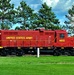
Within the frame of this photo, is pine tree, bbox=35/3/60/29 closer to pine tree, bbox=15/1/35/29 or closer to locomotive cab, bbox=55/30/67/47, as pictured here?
pine tree, bbox=15/1/35/29

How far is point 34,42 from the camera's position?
1633 inches

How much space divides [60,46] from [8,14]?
26.8 m

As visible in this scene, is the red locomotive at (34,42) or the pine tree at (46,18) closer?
the red locomotive at (34,42)

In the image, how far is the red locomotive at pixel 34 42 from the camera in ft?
133

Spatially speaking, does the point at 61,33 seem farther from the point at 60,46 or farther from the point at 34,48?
the point at 34,48

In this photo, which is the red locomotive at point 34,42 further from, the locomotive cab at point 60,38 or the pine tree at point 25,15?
the pine tree at point 25,15

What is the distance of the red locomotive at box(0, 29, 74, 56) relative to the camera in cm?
4044

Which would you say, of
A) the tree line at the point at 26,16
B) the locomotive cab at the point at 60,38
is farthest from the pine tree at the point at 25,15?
the locomotive cab at the point at 60,38

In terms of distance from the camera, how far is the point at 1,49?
40094mm

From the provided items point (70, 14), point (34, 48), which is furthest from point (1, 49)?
point (70, 14)

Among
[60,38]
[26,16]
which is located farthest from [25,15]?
[60,38]

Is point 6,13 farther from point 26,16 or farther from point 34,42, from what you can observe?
point 34,42

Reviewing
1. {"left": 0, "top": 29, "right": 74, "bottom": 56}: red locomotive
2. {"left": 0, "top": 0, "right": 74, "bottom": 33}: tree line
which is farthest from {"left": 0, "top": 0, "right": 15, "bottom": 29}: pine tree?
{"left": 0, "top": 29, "right": 74, "bottom": 56}: red locomotive

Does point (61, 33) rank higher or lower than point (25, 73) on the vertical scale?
higher
